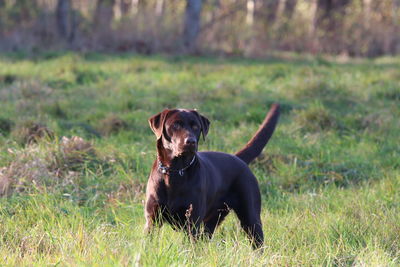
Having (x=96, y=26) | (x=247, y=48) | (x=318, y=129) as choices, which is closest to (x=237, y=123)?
(x=318, y=129)

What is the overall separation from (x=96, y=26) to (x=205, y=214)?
538 inches

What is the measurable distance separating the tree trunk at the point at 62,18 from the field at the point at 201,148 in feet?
15.5

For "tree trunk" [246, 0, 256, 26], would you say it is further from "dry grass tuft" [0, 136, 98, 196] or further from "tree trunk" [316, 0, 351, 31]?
"dry grass tuft" [0, 136, 98, 196]

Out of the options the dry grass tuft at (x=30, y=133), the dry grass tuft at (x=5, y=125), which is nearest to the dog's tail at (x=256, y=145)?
the dry grass tuft at (x=30, y=133)

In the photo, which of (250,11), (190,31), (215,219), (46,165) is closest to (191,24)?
(190,31)

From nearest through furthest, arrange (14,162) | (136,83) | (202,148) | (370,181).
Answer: (14,162) → (370,181) → (202,148) → (136,83)

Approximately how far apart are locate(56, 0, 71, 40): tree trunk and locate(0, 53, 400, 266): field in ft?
15.5

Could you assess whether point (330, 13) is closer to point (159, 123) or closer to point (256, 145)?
point (256, 145)

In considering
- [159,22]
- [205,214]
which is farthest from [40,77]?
[205,214]

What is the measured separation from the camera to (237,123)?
8.42m

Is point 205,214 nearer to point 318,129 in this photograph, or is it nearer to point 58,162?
point 58,162

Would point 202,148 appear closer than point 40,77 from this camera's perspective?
Yes

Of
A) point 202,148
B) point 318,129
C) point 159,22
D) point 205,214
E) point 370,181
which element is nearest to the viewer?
point 205,214

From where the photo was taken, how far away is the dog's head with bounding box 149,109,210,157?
411cm
